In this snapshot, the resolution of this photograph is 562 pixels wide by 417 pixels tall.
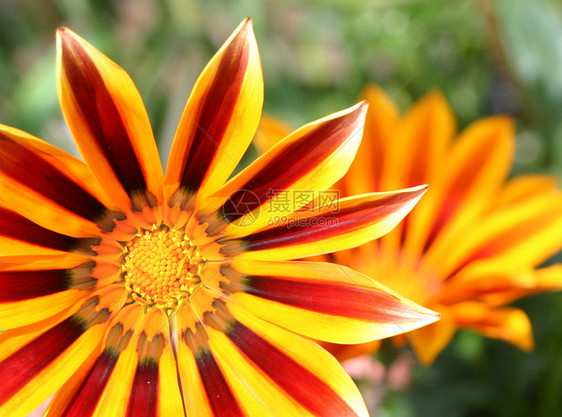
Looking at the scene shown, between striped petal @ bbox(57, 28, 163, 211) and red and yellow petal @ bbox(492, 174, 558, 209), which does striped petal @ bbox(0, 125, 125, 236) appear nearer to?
striped petal @ bbox(57, 28, 163, 211)

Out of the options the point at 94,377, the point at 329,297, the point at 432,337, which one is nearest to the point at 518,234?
the point at 432,337

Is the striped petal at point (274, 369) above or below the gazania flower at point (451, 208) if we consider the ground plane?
below

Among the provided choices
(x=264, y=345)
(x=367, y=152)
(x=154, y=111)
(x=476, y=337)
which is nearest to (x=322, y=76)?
(x=154, y=111)

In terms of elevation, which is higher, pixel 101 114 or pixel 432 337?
pixel 101 114

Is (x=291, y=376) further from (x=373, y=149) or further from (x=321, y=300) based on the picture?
(x=373, y=149)

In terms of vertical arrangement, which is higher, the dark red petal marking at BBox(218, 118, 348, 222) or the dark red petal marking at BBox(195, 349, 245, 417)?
the dark red petal marking at BBox(218, 118, 348, 222)

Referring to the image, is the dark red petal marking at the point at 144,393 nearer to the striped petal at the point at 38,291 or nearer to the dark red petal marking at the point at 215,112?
the striped petal at the point at 38,291

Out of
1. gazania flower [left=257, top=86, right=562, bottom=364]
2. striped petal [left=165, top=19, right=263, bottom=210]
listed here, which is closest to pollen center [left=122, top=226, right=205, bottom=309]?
striped petal [left=165, top=19, right=263, bottom=210]
